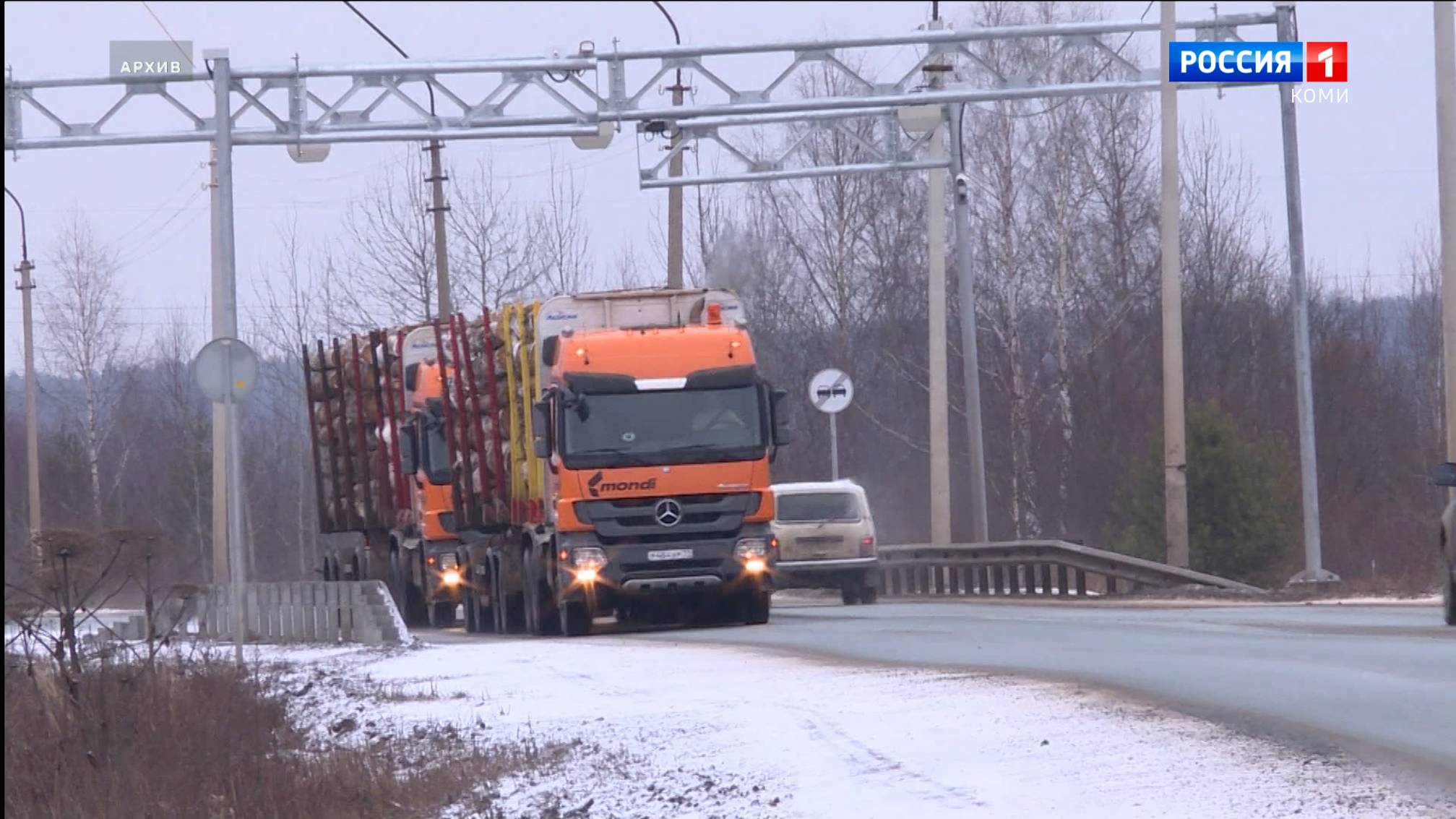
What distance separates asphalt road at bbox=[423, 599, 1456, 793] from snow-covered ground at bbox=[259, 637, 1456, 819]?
0.40m

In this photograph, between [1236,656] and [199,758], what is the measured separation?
262 inches

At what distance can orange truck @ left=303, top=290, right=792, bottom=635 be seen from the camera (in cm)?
2128

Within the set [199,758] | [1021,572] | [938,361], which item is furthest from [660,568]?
[938,361]

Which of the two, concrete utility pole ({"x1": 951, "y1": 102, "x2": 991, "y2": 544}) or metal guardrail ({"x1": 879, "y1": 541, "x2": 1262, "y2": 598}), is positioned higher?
concrete utility pole ({"x1": 951, "y1": 102, "x2": 991, "y2": 544})

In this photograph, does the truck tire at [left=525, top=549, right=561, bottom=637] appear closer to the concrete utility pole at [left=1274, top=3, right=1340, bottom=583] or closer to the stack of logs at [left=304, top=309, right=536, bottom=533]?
the stack of logs at [left=304, top=309, right=536, bottom=533]

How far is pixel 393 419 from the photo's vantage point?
95.6ft

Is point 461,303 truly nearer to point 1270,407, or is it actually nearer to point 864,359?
point 864,359

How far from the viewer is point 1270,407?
52344 millimetres

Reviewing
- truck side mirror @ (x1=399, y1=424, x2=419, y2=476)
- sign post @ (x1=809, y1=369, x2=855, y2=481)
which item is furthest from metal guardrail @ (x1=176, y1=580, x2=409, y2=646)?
sign post @ (x1=809, y1=369, x2=855, y2=481)

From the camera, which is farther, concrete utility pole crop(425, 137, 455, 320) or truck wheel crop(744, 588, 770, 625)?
concrete utility pole crop(425, 137, 455, 320)

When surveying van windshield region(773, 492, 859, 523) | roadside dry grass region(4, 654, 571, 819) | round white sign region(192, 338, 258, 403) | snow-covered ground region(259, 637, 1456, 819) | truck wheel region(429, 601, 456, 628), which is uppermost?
round white sign region(192, 338, 258, 403)

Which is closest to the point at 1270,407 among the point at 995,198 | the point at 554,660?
the point at 995,198

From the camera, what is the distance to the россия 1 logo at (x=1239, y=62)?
87.0 feet

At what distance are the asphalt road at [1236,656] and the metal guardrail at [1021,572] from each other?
520cm
